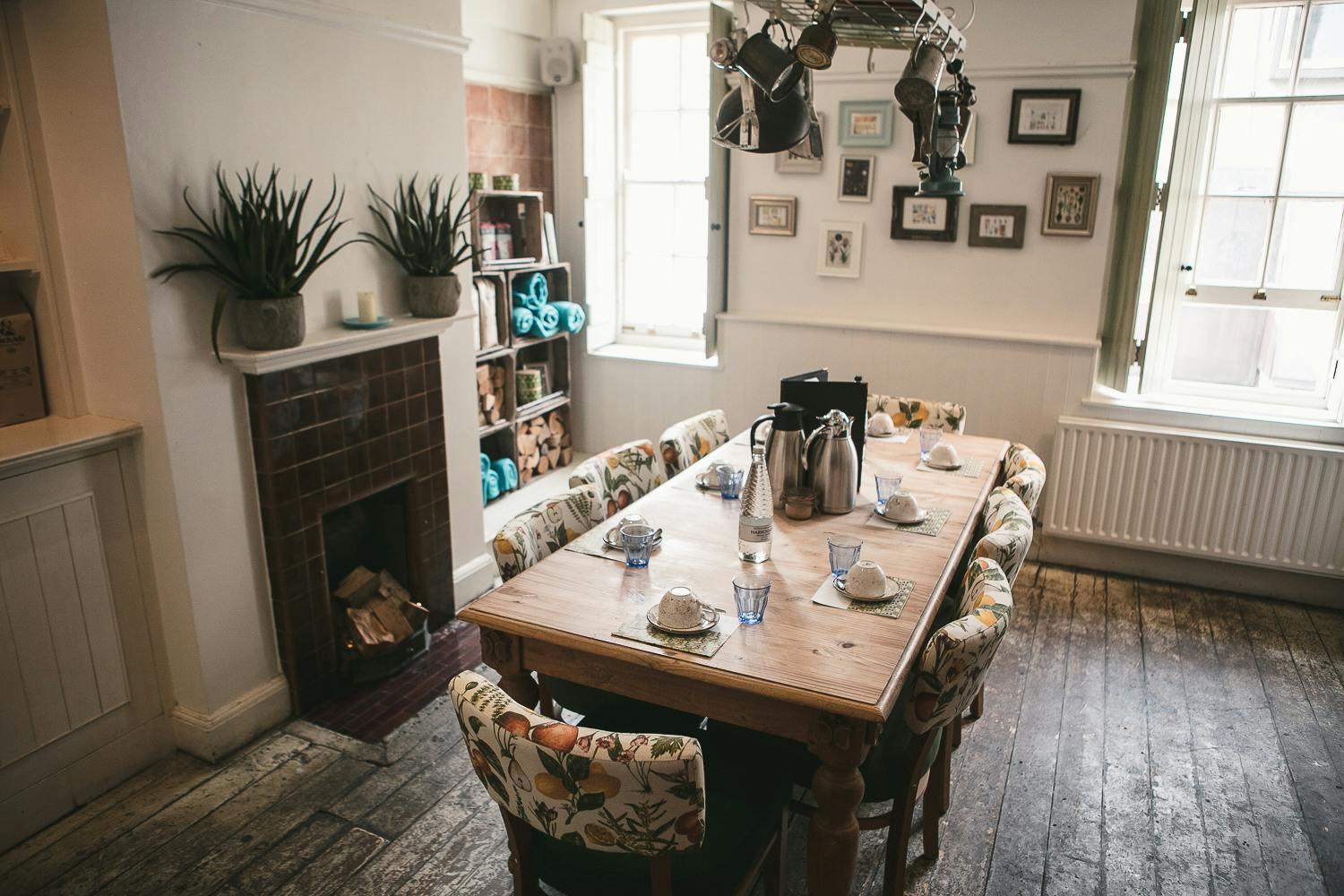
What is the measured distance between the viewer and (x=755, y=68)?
7.00 feet

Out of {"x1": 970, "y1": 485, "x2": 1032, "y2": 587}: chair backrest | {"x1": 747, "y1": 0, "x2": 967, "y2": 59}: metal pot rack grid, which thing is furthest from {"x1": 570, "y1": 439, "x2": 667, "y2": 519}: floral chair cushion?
{"x1": 747, "y1": 0, "x2": 967, "y2": 59}: metal pot rack grid

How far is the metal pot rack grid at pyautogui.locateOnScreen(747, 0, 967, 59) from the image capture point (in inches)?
86.3

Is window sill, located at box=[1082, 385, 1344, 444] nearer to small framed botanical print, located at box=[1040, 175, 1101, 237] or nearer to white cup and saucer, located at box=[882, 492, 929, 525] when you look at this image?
small framed botanical print, located at box=[1040, 175, 1101, 237]

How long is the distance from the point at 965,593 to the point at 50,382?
2604 mm

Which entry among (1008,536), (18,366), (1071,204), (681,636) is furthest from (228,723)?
(1071,204)

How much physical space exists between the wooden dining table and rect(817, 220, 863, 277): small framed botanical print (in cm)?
216

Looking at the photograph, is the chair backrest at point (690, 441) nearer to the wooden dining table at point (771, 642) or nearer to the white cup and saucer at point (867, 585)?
the wooden dining table at point (771, 642)

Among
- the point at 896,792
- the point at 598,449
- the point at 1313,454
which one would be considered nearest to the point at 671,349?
the point at 598,449

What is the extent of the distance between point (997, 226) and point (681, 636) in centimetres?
303

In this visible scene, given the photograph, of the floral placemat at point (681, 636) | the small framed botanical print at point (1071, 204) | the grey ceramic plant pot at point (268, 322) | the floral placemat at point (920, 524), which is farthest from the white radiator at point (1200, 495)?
the grey ceramic plant pot at point (268, 322)

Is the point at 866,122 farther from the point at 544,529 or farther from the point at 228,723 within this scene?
the point at 228,723

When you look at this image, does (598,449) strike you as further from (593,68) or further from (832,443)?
(832,443)

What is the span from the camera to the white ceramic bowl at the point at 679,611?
194cm

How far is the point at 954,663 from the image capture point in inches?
73.0
